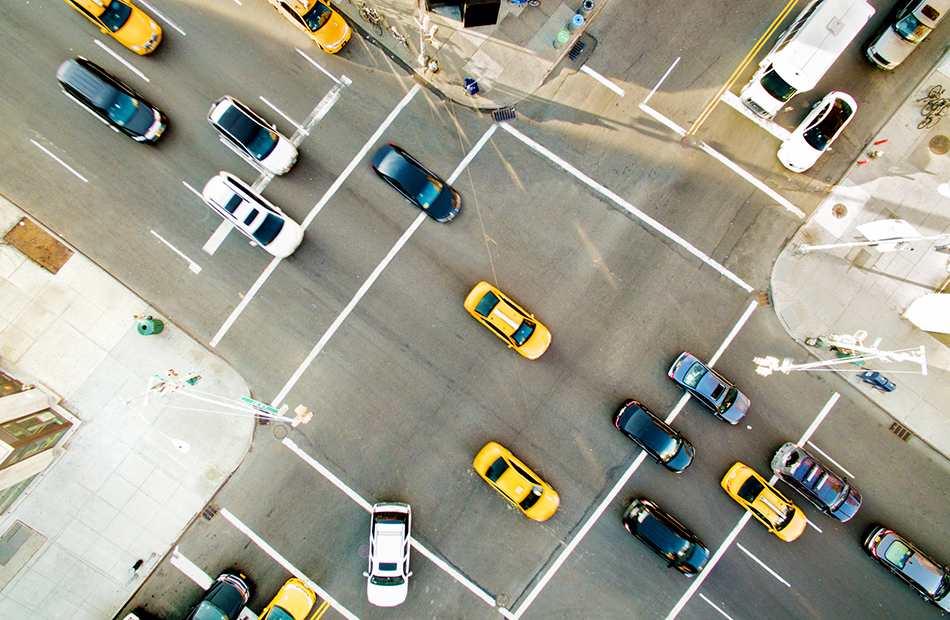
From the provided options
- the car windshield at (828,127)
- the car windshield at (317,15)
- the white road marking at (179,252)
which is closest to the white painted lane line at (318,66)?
the car windshield at (317,15)

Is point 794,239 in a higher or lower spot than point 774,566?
higher

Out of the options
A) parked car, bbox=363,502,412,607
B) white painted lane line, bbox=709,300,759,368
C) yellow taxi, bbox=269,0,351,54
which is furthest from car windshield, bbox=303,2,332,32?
white painted lane line, bbox=709,300,759,368

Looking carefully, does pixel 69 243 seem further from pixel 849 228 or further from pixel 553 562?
pixel 849 228

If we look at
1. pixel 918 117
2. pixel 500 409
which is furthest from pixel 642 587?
pixel 918 117

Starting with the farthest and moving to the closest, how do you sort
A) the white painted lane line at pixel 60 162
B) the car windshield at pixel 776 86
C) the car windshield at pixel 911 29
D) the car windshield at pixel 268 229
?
the white painted lane line at pixel 60 162 → the car windshield at pixel 911 29 → the car windshield at pixel 776 86 → the car windshield at pixel 268 229

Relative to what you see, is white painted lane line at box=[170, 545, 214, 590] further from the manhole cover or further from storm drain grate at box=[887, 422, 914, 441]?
the manhole cover

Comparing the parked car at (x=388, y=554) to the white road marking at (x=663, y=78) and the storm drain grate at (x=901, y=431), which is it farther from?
the storm drain grate at (x=901, y=431)

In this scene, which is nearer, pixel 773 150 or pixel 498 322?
pixel 498 322
